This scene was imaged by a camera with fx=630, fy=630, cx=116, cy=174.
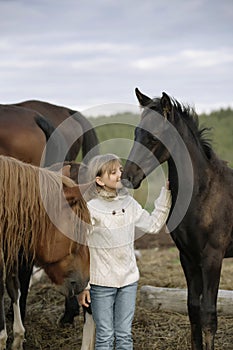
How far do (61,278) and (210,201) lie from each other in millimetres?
1443

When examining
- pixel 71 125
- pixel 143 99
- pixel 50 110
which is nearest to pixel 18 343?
pixel 143 99

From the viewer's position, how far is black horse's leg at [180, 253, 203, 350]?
4918 mm

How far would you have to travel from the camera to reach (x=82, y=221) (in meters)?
3.89

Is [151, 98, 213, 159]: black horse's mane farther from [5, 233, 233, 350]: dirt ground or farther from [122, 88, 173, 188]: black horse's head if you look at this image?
[5, 233, 233, 350]: dirt ground

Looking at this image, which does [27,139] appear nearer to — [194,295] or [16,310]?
[16,310]

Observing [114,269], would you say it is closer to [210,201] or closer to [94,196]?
[94,196]

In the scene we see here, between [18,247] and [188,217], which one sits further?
[188,217]

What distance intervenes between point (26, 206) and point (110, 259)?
0.78 meters

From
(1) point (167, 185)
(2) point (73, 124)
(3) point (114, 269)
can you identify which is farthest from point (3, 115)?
(3) point (114, 269)

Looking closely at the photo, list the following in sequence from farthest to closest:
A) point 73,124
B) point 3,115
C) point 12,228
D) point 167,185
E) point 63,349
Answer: point 73,124 < point 3,115 < point 63,349 < point 167,185 < point 12,228

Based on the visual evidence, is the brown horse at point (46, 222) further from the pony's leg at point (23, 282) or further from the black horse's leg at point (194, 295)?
the pony's leg at point (23, 282)

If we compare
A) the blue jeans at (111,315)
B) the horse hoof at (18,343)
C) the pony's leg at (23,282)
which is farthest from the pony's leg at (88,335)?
the pony's leg at (23,282)

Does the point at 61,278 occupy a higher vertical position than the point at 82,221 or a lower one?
lower

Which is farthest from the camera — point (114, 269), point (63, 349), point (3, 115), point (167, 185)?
point (3, 115)
